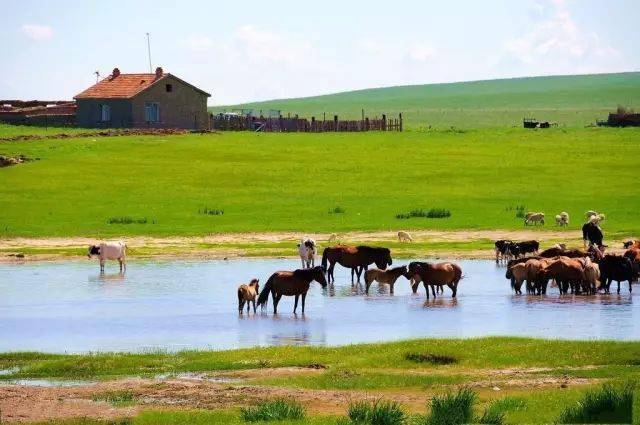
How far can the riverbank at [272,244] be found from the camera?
39094 mm

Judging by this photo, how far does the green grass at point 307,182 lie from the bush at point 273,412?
28.2 metres

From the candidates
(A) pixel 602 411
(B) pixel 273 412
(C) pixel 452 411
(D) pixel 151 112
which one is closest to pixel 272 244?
(B) pixel 273 412

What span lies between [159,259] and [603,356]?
20135 mm

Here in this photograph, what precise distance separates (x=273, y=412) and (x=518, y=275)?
15.4 metres

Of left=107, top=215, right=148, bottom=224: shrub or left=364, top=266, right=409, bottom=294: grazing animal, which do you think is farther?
left=107, top=215, right=148, bottom=224: shrub

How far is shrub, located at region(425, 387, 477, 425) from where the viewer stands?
14.6 m

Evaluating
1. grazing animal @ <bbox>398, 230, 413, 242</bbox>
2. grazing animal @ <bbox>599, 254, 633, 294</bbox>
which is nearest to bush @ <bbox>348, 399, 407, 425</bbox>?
grazing animal @ <bbox>599, 254, 633, 294</bbox>

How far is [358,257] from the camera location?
3334 cm

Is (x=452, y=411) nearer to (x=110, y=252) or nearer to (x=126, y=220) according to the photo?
(x=110, y=252)

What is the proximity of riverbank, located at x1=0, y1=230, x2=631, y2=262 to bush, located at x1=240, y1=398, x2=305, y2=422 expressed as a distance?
73.7 ft

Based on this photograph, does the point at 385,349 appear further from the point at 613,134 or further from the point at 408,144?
the point at 613,134

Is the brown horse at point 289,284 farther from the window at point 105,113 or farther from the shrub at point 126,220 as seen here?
the window at point 105,113

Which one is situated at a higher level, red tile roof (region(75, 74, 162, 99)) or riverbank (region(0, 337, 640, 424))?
red tile roof (region(75, 74, 162, 99))

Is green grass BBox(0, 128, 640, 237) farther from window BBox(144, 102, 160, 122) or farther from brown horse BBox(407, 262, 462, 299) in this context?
brown horse BBox(407, 262, 462, 299)
